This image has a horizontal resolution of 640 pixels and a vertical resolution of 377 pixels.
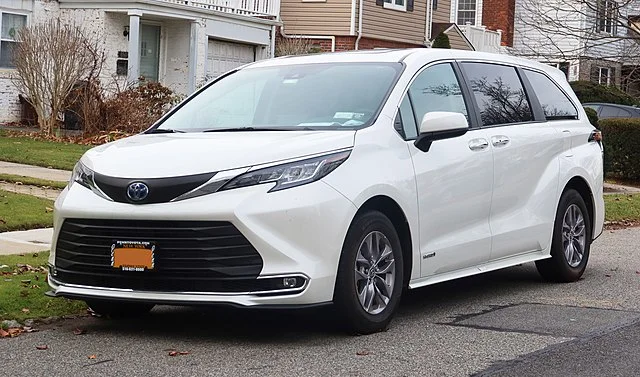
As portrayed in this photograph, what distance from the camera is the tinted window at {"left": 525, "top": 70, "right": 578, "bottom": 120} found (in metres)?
9.45

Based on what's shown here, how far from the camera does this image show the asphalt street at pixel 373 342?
6.12 metres

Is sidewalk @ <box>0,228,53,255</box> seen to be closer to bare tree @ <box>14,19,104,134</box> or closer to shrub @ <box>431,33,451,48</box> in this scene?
bare tree @ <box>14,19,104,134</box>

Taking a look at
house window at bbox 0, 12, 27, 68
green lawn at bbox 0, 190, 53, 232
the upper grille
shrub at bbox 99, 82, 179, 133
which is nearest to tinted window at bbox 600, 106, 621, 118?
shrub at bbox 99, 82, 179, 133

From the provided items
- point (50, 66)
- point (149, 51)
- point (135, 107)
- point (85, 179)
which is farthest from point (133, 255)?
point (149, 51)

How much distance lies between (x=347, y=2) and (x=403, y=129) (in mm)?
25486

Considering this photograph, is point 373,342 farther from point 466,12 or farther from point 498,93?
point 466,12

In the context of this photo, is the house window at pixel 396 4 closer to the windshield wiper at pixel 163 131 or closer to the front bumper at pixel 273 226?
the windshield wiper at pixel 163 131

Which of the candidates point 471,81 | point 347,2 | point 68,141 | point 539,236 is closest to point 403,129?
point 471,81

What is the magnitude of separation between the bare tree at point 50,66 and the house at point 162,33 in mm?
2264

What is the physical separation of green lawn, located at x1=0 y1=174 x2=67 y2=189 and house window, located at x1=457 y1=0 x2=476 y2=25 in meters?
29.5

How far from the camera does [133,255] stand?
6586 millimetres

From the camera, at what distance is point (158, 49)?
28.7 m

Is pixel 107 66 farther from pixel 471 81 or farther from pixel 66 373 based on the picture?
pixel 66 373

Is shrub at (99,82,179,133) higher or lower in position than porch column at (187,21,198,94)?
lower
